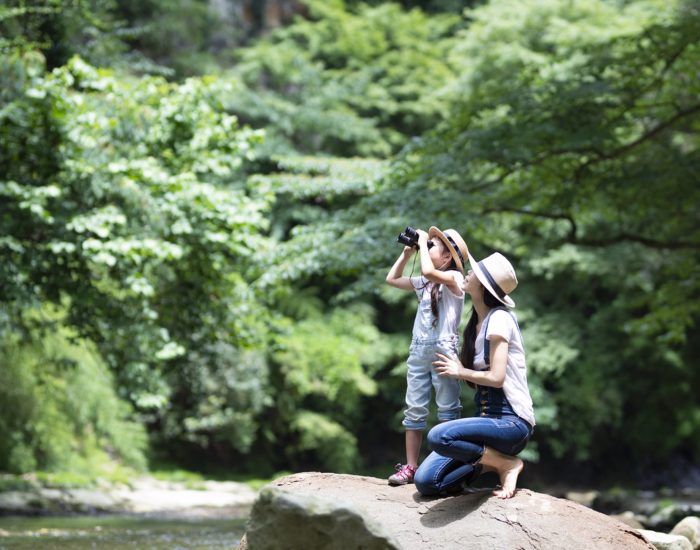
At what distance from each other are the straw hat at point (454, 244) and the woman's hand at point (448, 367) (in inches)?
24.8

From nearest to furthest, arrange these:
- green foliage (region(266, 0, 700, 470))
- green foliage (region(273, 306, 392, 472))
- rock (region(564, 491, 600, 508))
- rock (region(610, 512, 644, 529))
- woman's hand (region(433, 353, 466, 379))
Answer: woman's hand (region(433, 353, 466, 379)) < rock (region(610, 512, 644, 529)) < green foliage (region(266, 0, 700, 470)) < rock (region(564, 491, 600, 508)) < green foliage (region(273, 306, 392, 472))

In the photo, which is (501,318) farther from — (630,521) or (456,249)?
(630,521)

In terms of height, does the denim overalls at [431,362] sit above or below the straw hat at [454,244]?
below

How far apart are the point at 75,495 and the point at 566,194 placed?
25.1 feet

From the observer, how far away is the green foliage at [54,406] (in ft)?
35.3

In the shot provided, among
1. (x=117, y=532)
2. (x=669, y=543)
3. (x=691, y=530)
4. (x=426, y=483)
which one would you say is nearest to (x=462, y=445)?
(x=426, y=483)

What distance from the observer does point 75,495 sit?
10859 mm

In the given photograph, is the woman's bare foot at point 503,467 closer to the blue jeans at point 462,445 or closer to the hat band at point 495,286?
the blue jeans at point 462,445

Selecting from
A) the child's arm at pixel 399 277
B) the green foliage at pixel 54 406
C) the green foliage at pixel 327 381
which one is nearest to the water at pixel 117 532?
the green foliage at pixel 54 406

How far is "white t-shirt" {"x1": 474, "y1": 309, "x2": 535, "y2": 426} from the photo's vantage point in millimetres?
4309

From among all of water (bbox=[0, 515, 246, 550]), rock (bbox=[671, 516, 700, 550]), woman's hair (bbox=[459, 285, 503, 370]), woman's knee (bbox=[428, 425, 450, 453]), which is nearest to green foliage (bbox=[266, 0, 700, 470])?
water (bbox=[0, 515, 246, 550])

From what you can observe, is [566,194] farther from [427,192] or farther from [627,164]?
[427,192]

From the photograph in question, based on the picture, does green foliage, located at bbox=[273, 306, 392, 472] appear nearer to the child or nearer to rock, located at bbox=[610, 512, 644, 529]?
rock, located at bbox=[610, 512, 644, 529]

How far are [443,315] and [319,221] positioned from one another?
576 cm
